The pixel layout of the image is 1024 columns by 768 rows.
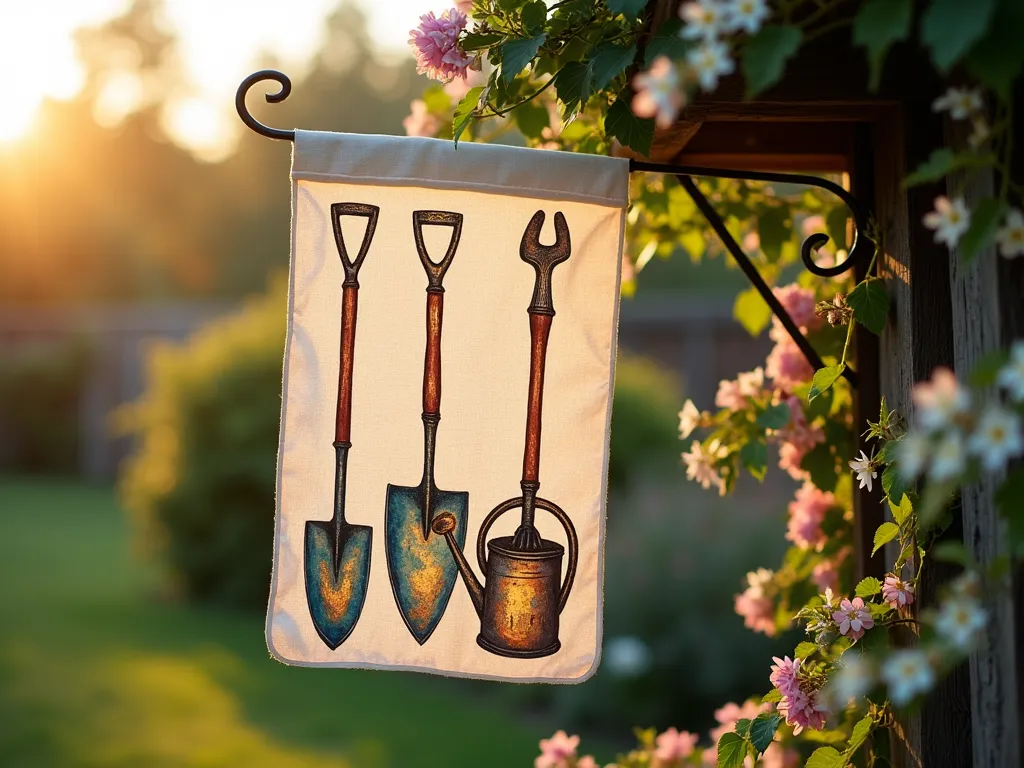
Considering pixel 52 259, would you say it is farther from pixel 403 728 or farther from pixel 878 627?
pixel 878 627

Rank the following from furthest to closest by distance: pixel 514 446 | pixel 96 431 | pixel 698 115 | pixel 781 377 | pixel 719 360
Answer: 1. pixel 96 431
2. pixel 719 360
3. pixel 781 377
4. pixel 514 446
5. pixel 698 115

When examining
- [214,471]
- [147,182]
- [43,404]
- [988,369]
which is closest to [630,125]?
[988,369]

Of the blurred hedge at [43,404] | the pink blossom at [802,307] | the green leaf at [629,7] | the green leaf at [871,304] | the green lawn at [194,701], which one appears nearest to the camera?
the green leaf at [629,7]

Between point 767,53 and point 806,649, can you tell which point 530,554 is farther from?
point 767,53

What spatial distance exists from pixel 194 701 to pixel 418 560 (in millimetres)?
3704

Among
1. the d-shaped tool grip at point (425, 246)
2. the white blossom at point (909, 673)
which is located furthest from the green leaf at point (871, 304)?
the white blossom at point (909, 673)

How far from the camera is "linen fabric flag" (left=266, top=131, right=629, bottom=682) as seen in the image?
4.49 feet

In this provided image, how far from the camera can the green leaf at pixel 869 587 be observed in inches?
51.0

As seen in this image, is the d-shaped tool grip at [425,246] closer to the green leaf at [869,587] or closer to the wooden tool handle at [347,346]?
the wooden tool handle at [347,346]

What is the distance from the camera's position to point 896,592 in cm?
126

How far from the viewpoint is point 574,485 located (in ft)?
4.59

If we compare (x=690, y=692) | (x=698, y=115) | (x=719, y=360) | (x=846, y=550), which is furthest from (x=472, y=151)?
(x=719, y=360)

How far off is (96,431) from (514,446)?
526 inches

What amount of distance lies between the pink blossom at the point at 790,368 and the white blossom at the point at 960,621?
3.04 ft
